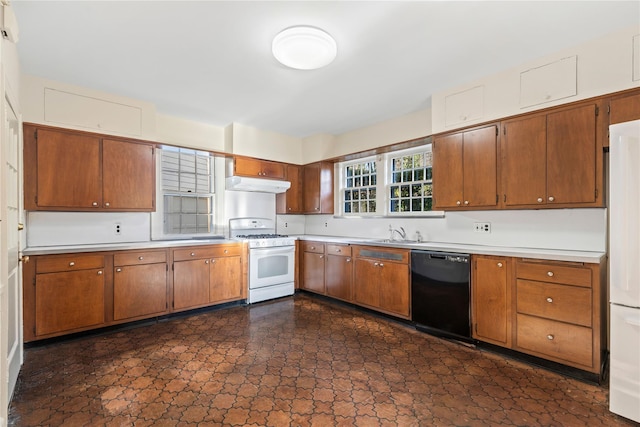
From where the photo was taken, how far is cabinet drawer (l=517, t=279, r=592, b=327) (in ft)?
7.71

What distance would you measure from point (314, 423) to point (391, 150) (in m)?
3.51

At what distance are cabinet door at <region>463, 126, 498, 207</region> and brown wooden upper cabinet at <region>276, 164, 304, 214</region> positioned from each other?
9.53 feet

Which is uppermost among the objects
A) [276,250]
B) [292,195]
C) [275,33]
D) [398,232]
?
[275,33]

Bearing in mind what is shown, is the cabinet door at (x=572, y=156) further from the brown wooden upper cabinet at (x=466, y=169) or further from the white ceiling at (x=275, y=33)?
the white ceiling at (x=275, y=33)

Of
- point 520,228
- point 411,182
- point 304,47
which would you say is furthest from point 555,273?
point 304,47

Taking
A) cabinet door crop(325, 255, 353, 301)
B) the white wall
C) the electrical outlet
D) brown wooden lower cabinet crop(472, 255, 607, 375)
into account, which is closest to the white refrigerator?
brown wooden lower cabinet crop(472, 255, 607, 375)

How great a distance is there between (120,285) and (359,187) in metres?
3.49

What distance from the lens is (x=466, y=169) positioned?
325cm

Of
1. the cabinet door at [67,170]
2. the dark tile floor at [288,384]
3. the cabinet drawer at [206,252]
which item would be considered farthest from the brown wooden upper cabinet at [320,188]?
the cabinet door at [67,170]

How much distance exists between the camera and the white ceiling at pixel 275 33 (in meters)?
2.12

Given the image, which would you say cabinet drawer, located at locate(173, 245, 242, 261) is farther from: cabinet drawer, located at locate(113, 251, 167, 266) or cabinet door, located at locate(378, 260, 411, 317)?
cabinet door, located at locate(378, 260, 411, 317)

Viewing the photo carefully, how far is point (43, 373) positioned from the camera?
8.05ft

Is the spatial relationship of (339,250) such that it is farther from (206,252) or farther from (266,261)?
(206,252)

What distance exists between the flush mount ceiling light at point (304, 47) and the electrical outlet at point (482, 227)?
7.73 ft
